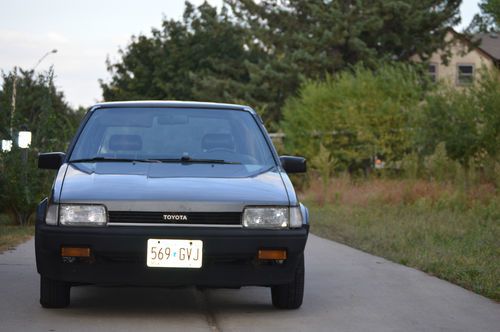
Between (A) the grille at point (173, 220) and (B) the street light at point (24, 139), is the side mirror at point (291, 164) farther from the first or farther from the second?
(B) the street light at point (24, 139)

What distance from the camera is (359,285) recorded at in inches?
373

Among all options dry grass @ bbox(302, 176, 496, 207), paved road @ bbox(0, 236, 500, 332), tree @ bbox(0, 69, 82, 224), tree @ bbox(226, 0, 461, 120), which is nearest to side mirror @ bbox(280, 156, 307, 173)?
paved road @ bbox(0, 236, 500, 332)

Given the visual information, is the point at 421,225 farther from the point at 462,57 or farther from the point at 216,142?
the point at 462,57

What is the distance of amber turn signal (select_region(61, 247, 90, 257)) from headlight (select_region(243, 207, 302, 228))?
1.05m

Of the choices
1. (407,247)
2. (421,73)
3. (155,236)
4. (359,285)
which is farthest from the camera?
(421,73)

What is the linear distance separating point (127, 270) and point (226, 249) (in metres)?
0.66

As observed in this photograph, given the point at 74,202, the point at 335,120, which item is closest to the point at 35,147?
the point at 74,202

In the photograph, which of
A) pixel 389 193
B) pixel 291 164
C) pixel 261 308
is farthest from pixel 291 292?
pixel 389 193

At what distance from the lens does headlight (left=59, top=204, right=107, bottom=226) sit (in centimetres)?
707

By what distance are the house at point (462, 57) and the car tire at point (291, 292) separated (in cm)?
5079

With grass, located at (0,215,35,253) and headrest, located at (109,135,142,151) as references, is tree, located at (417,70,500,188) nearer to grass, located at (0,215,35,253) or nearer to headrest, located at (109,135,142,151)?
grass, located at (0,215,35,253)

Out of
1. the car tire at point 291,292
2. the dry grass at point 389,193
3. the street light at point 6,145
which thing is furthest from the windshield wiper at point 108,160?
the dry grass at point 389,193

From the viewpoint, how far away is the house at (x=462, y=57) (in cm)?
5844

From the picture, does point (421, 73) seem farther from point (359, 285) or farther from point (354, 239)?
point (359, 285)
